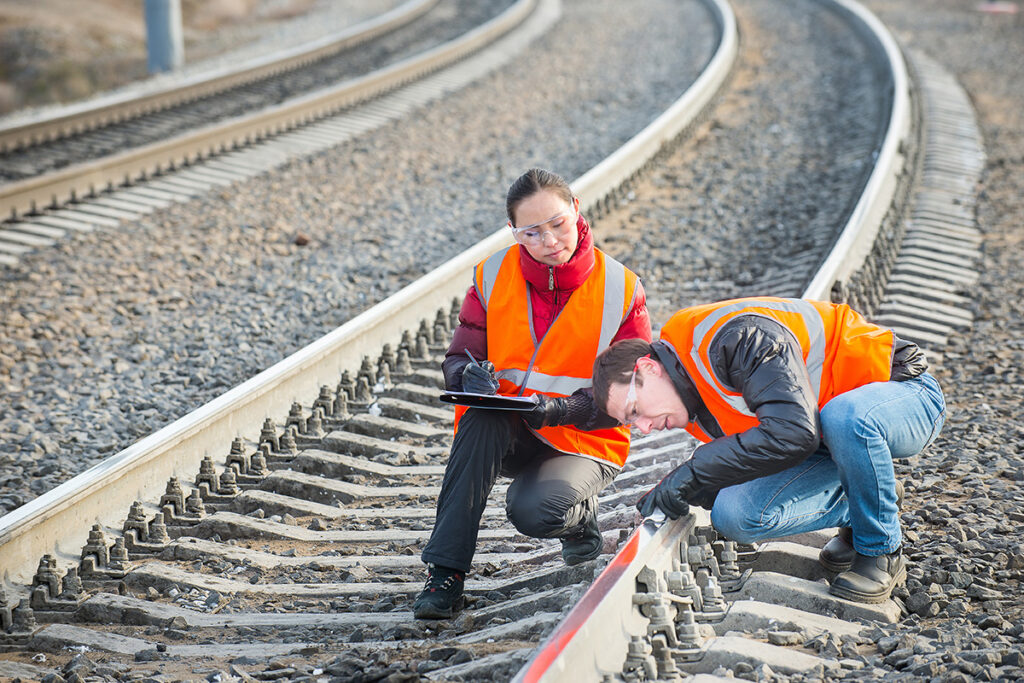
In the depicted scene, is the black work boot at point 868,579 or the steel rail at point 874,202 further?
the steel rail at point 874,202

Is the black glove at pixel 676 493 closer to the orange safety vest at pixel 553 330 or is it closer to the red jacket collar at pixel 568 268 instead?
the orange safety vest at pixel 553 330

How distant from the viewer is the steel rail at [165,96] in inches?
416

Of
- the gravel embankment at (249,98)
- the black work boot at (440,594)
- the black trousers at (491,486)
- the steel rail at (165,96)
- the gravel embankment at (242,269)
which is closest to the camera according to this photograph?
the black work boot at (440,594)

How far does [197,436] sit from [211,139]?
6.32 metres

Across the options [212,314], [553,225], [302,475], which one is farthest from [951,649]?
[212,314]

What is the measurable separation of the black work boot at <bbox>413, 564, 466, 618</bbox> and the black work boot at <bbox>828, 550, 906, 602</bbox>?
3.81ft

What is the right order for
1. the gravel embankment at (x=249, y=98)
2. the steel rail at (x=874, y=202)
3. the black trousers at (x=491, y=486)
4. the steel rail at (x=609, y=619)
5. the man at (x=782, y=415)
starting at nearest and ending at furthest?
the steel rail at (x=609, y=619) < the man at (x=782, y=415) < the black trousers at (x=491, y=486) < the steel rail at (x=874, y=202) < the gravel embankment at (x=249, y=98)

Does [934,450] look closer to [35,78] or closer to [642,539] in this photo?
[642,539]

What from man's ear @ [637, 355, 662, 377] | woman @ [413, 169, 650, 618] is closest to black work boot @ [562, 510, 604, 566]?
woman @ [413, 169, 650, 618]

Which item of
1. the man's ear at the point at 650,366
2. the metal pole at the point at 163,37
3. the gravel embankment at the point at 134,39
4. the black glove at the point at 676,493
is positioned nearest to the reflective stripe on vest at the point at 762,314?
the man's ear at the point at 650,366

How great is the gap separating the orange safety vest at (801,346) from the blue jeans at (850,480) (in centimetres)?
6

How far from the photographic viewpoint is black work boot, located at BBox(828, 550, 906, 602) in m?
3.55

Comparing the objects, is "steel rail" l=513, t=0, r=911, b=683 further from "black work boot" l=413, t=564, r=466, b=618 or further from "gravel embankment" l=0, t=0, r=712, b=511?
"gravel embankment" l=0, t=0, r=712, b=511

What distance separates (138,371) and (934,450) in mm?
3836
